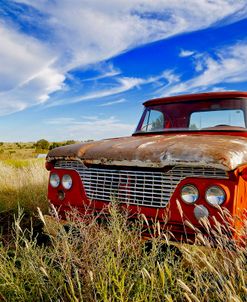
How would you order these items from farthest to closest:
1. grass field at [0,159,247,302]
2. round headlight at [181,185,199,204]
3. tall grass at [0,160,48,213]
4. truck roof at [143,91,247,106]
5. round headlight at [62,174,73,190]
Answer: tall grass at [0,160,48,213]
truck roof at [143,91,247,106]
round headlight at [62,174,73,190]
round headlight at [181,185,199,204]
grass field at [0,159,247,302]

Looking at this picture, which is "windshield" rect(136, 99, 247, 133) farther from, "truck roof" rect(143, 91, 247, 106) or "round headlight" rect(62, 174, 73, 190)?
"round headlight" rect(62, 174, 73, 190)

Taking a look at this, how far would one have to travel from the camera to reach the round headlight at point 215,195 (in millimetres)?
2818

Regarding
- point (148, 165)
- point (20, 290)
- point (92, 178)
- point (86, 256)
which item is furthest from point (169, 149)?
point (20, 290)

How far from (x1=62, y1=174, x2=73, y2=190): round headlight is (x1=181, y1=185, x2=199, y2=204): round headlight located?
145 centimetres

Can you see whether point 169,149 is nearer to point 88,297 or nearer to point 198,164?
point 198,164

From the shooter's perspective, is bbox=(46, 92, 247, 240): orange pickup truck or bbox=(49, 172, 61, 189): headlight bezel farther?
bbox=(49, 172, 61, 189): headlight bezel

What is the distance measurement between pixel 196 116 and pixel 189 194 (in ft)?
7.09

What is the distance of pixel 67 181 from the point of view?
12.8 ft

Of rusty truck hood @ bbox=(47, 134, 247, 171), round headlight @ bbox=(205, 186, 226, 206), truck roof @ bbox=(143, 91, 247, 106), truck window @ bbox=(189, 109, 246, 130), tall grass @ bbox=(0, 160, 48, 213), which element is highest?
truck roof @ bbox=(143, 91, 247, 106)

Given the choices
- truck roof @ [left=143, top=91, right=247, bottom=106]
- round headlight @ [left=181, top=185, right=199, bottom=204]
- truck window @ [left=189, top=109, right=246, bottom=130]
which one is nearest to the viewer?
round headlight @ [left=181, top=185, right=199, bottom=204]

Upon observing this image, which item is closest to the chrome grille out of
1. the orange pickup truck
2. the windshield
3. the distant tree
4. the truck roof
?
the orange pickup truck

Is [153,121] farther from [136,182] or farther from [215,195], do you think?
[215,195]

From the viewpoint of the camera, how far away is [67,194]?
3871 mm

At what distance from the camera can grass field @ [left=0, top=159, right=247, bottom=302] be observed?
6.30 feet
